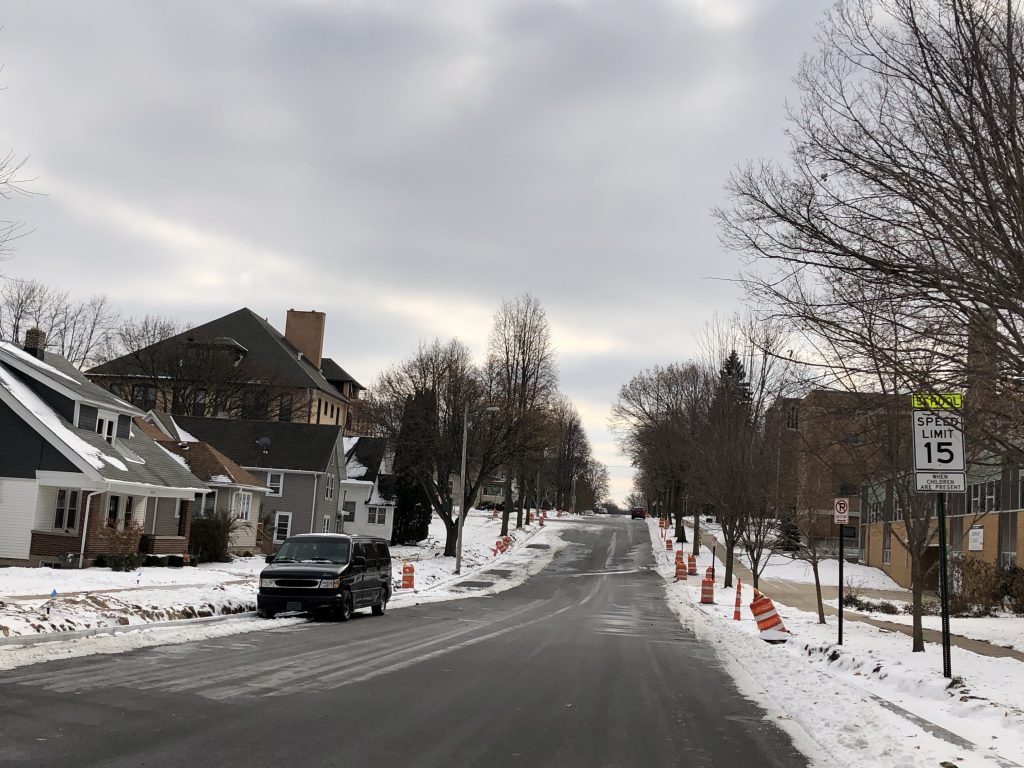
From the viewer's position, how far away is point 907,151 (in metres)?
9.93

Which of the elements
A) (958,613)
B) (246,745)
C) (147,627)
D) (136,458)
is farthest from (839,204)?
(136,458)

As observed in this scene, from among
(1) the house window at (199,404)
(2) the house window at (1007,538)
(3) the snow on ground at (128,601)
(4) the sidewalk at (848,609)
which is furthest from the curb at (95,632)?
(1) the house window at (199,404)

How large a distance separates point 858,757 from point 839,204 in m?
6.10

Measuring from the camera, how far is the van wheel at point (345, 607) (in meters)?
19.5

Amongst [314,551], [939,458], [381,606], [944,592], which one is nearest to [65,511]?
[314,551]

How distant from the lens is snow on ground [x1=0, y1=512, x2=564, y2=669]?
1313 cm

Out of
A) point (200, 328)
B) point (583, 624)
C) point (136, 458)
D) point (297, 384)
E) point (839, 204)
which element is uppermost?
point (200, 328)

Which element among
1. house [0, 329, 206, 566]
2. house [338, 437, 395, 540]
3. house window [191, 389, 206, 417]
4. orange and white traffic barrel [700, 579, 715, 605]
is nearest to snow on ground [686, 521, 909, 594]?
orange and white traffic barrel [700, 579, 715, 605]

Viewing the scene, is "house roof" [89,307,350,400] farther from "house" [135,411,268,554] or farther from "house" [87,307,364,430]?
"house" [135,411,268,554]

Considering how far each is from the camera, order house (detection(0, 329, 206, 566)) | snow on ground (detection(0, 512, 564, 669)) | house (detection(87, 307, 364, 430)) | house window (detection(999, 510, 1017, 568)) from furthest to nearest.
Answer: house (detection(87, 307, 364, 430)), house window (detection(999, 510, 1017, 568)), house (detection(0, 329, 206, 566)), snow on ground (detection(0, 512, 564, 669))

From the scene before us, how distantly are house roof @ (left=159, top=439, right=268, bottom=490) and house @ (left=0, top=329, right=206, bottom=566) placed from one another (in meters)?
7.48

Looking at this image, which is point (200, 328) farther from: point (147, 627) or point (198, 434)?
point (147, 627)

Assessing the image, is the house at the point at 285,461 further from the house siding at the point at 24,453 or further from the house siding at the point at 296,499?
the house siding at the point at 24,453

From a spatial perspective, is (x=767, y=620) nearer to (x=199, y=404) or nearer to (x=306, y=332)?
(x=199, y=404)
